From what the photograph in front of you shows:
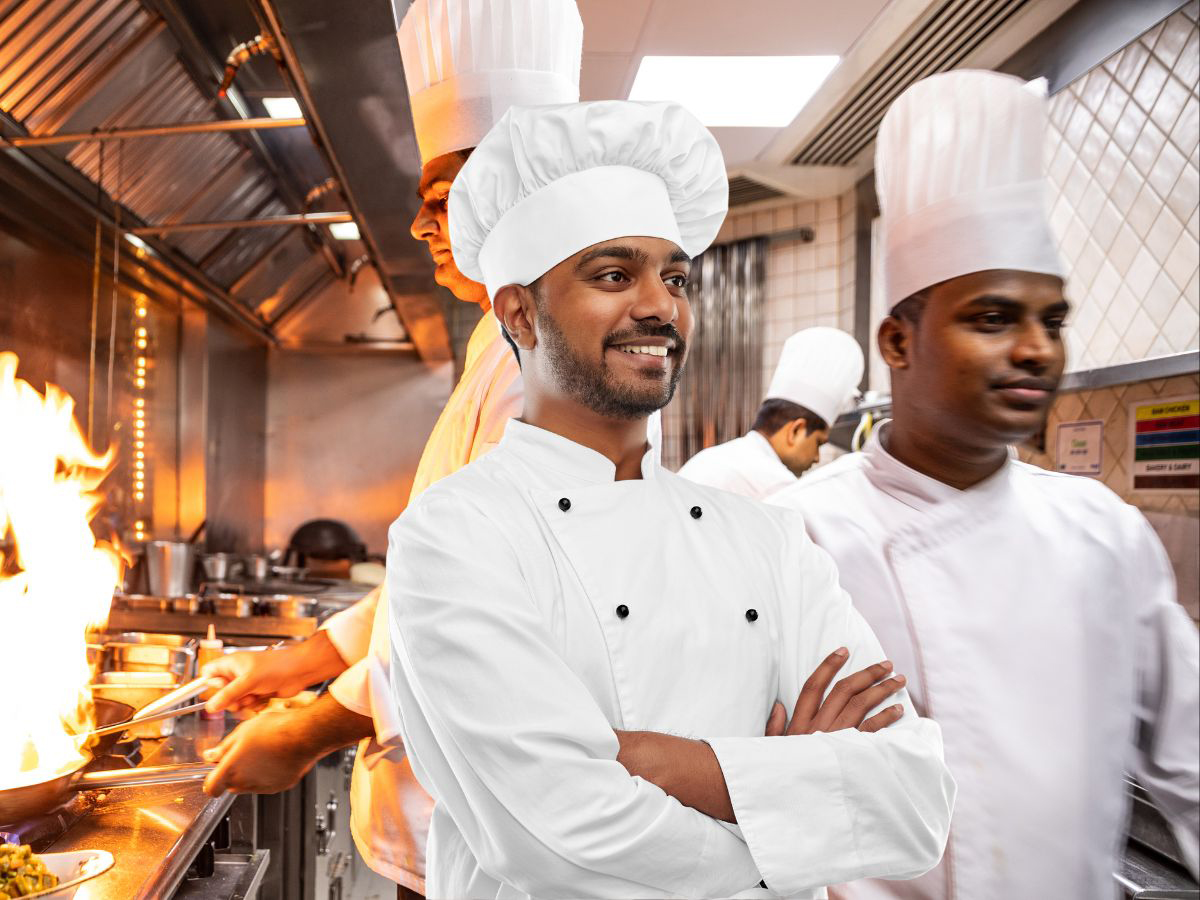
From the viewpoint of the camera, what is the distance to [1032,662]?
4.27ft

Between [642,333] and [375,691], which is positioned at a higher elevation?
[642,333]

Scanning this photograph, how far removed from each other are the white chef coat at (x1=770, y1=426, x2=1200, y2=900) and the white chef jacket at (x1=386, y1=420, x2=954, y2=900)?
175 mm

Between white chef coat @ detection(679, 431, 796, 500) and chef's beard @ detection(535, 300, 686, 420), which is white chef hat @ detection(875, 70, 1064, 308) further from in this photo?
white chef coat @ detection(679, 431, 796, 500)

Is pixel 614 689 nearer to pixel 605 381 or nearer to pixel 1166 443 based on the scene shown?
pixel 605 381

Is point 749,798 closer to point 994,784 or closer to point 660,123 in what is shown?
point 994,784

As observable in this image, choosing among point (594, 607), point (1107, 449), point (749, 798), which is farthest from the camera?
point (1107, 449)

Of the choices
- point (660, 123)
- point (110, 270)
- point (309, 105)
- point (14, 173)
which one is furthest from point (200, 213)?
point (660, 123)

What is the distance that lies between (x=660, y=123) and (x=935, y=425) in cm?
53

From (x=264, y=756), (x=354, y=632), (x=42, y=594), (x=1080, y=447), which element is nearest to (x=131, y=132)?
(x=42, y=594)

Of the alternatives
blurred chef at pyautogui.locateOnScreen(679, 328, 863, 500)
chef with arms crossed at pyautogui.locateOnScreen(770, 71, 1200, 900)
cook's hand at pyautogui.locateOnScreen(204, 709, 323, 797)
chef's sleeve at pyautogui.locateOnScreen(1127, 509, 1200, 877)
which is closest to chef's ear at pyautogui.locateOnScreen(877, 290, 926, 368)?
chef with arms crossed at pyautogui.locateOnScreen(770, 71, 1200, 900)

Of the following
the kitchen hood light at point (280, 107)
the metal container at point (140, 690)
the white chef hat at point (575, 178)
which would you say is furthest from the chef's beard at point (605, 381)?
the kitchen hood light at point (280, 107)

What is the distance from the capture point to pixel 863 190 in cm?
532

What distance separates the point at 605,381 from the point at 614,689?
34 centimetres

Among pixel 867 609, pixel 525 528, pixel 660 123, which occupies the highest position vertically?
pixel 660 123
